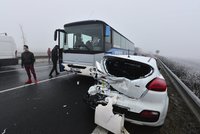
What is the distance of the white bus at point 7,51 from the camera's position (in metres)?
10.8

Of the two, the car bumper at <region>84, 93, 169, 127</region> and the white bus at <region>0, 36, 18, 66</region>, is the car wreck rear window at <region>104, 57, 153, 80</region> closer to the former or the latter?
the car bumper at <region>84, 93, 169, 127</region>

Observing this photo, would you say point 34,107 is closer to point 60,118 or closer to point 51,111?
point 51,111

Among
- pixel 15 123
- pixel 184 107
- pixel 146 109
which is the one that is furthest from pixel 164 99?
pixel 15 123

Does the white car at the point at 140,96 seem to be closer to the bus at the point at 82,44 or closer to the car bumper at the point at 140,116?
the car bumper at the point at 140,116

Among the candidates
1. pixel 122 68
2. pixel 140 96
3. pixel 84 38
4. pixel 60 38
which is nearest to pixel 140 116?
pixel 140 96

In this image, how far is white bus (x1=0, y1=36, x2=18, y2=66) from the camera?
35.3 ft

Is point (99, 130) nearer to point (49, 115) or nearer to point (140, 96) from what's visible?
point (140, 96)

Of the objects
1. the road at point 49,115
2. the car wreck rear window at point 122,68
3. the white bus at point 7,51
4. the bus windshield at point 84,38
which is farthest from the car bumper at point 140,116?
the white bus at point 7,51

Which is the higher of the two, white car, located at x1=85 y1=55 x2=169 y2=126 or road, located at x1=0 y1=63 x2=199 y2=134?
white car, located at x1=85 y1=55 x2=169 y2=126

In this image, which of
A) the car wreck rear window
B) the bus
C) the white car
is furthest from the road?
the bus

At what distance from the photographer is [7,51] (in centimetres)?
1119

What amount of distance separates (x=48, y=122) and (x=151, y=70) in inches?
105

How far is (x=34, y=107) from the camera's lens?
429cm

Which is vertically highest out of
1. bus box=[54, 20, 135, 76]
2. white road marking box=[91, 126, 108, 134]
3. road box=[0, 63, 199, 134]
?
bus box=[54, 20, 135, 76]
